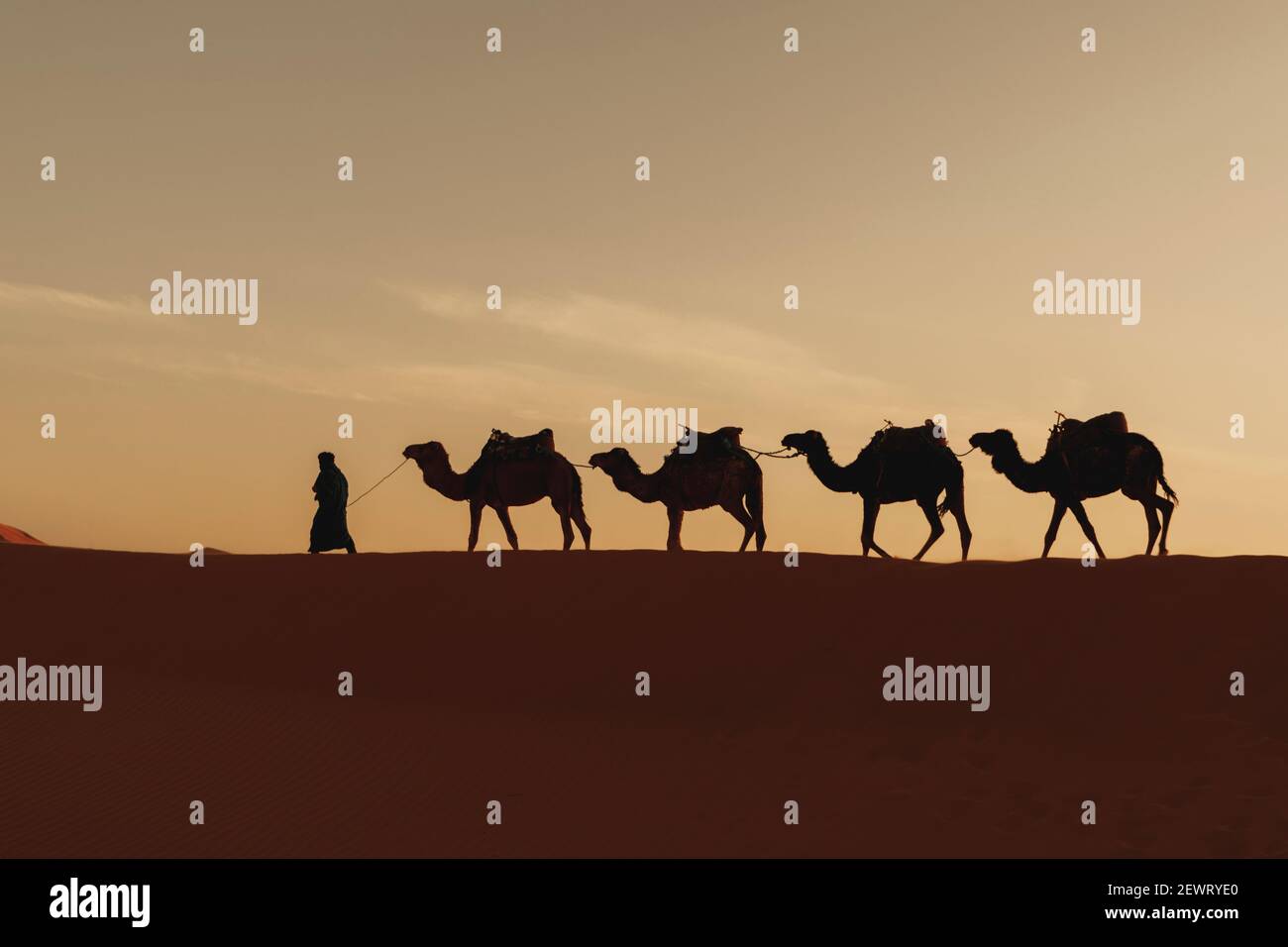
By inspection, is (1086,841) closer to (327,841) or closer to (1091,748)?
(1091,748)

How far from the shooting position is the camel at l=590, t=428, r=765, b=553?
21156mm

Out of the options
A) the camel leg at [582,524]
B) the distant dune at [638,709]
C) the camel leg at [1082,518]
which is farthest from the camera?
the camel leg at [582,524]

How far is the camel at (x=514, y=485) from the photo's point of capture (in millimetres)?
21812

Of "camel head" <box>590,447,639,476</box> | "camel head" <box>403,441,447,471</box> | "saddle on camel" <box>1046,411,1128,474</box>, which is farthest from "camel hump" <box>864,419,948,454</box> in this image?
"camel head" <box>403,441,447,471</box>

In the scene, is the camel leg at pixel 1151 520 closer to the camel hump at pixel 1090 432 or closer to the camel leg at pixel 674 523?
the camel hump at pixel 1090 432

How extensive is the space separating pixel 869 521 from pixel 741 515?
2036mm

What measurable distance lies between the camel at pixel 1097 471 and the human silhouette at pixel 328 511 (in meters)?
10.5

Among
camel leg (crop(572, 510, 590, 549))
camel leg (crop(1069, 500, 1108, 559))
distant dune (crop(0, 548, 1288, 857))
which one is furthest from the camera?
camel leg (crop(572, 510, 590, 549))

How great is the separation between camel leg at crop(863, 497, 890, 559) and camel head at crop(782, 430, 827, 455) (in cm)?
132

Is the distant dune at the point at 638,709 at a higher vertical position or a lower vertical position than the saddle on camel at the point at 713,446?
lower

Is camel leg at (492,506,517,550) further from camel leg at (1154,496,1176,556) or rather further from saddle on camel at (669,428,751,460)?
camel leg at (1154,496,1176,556)

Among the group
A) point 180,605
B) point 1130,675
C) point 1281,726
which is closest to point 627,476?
point 180,605

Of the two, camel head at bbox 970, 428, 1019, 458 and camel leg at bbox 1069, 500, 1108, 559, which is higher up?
camel head at bbox 970, 428, 1019, 458

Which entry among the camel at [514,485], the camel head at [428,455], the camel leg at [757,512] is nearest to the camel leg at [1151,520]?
the camel leg at [757,512]
